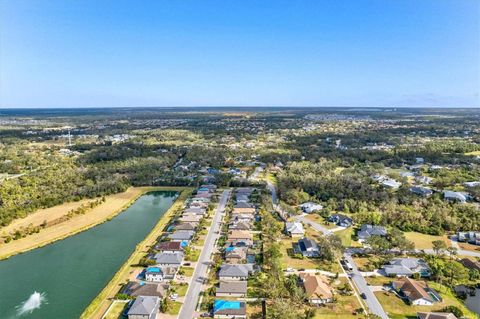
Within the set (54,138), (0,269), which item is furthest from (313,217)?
(54,138)

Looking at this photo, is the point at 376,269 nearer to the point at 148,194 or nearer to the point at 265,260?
the point at 265,260

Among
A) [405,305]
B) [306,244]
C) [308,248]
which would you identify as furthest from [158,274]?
[405,305]

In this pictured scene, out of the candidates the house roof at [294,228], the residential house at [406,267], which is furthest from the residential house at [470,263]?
the house roof at [294,228]

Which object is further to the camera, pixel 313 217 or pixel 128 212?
pixel 128 212

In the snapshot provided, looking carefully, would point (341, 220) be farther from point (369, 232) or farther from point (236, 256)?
point (236, 256)

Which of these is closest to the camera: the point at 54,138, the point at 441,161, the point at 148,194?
the point at 148,194

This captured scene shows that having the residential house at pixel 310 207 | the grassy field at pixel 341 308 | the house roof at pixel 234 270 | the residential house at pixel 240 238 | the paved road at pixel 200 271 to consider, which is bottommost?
the grassy field at pixel 341 308

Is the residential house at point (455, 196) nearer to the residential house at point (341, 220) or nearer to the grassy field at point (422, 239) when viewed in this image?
the grassy field at point (422, 239)
